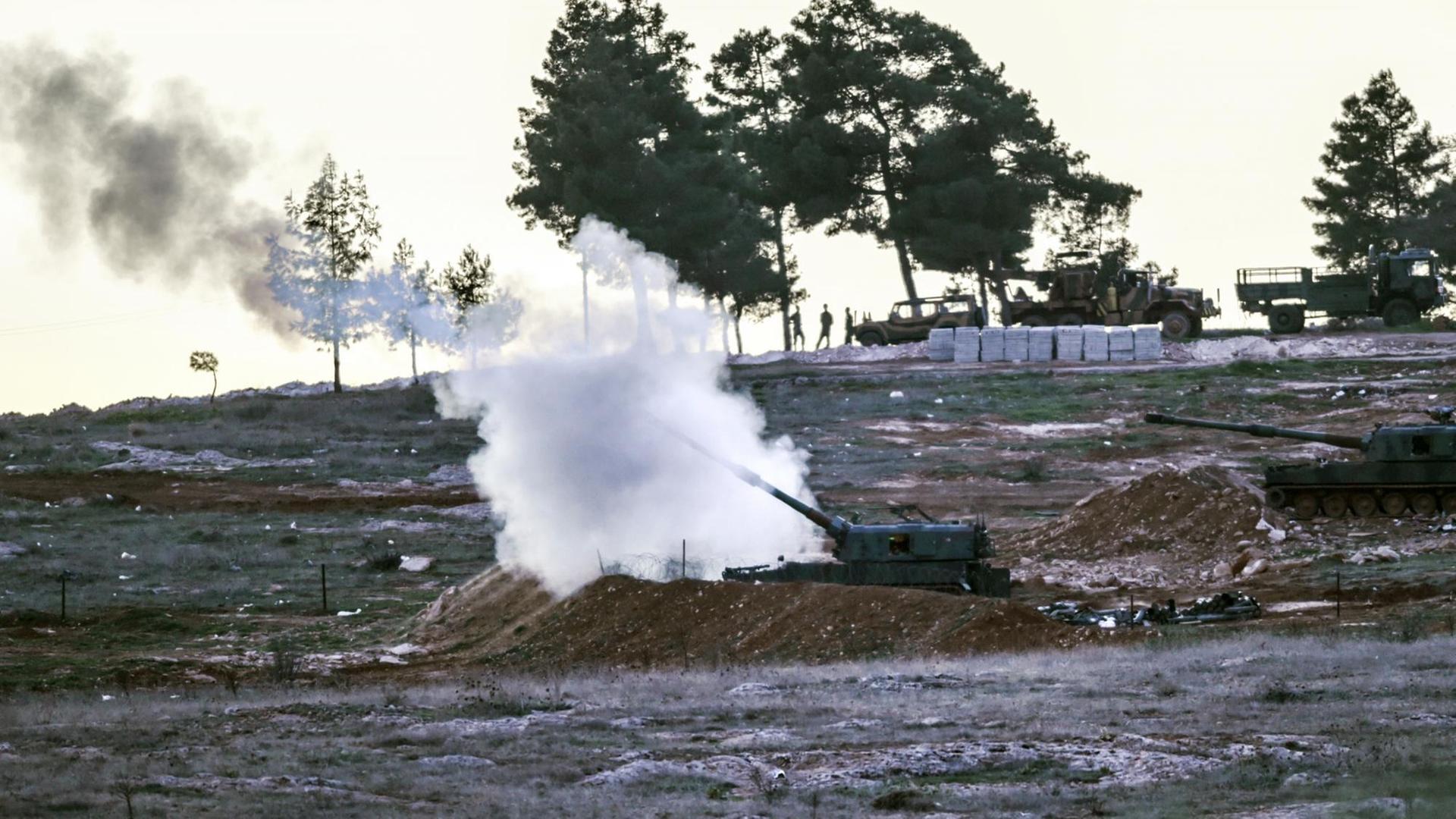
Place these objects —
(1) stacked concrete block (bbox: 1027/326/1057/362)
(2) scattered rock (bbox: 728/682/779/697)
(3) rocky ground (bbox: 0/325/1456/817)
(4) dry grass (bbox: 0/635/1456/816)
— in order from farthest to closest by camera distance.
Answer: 1. (1) stacked concrete block (bbox: 1027/326/1057/362)
2. (2) scattered rock (bbox: 728/682/779/697)
3. (3) rocky ground (bbox: 0/325/1456/817)
4. (4) dry grass (bbox: 0/635/1456/816)

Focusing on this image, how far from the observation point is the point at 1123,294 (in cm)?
7556

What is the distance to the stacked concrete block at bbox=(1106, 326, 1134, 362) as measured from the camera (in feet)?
232

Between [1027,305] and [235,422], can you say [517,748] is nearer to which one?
[235,422]

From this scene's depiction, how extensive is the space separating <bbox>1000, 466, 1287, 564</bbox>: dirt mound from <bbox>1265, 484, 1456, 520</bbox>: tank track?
62cm

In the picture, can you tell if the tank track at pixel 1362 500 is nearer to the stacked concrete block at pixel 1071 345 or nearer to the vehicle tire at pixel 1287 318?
the stacked concrete block at pixel 1071 345

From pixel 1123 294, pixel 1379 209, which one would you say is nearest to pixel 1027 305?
pixel 1123 294

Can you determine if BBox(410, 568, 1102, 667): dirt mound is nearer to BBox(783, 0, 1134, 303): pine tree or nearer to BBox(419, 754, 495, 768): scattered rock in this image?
BBox(419, 754, 495, 768): scattered rock

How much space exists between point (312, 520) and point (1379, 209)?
51.9 m

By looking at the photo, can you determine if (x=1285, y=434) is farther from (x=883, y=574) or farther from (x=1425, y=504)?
(x=883, y=574)

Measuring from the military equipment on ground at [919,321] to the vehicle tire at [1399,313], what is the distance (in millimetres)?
13164

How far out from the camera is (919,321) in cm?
7750

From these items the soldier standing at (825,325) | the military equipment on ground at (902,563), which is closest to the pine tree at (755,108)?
the soldier standing at (825,325)

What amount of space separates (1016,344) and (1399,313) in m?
13.1

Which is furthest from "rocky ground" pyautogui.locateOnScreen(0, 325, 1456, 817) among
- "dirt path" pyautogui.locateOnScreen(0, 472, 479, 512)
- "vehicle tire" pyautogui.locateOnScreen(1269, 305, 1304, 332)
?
"vehicle tire" pyautogui.locateOnScreen(1269, 305, 1304, 332)
